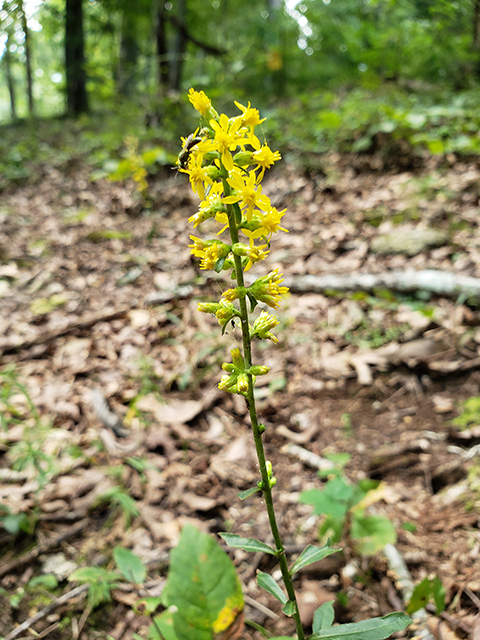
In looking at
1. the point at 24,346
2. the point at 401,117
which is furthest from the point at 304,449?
the point at 401,117

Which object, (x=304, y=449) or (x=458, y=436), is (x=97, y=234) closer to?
(x=304, y=449)

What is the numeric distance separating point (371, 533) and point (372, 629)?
2.28ft

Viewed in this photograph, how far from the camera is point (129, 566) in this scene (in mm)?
1457

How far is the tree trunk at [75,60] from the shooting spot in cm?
934

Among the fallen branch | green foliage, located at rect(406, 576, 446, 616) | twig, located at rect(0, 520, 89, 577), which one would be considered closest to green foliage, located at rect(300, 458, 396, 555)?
green foliage, located at rect(406, 576, 446, 616)

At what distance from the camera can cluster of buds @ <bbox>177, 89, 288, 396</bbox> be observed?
109 centimetres

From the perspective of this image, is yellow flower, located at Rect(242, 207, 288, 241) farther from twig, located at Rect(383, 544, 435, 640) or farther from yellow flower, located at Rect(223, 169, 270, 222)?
twig, located at Rect(383, 544, 435, 640)

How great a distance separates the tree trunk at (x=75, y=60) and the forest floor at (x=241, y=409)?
7.07m

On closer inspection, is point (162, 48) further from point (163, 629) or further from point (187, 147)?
point (163, 629)

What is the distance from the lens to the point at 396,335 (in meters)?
3.20

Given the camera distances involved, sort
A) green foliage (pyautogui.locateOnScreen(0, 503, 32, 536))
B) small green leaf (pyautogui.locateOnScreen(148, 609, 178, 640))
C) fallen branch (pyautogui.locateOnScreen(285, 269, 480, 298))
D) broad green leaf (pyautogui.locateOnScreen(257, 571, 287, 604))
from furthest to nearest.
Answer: fallen branch (pyautogui.locateOnScreen(285, 269, 480, 298)), green foliage (pyautogui.locateOnScreen(0, 503, 32, 536)), small green leaf (pyautogui.locateOnScreen(148, 609, 178, 640)), broad green leaf (pyautogui.locateOnScreen(257, 571, 287, 604))

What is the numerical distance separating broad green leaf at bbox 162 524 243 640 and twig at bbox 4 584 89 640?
704 mm

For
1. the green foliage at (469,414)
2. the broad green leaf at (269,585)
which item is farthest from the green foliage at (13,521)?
the green foliage at (469,414)

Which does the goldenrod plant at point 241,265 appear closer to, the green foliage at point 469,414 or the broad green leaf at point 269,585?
the broad green leaf at point 269,585
